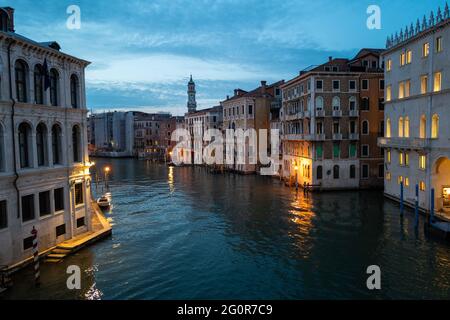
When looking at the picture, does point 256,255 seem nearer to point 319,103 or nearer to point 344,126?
point 319,103

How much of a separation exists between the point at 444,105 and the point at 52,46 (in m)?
22.2

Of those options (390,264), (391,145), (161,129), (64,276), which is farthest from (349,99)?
(161,129)

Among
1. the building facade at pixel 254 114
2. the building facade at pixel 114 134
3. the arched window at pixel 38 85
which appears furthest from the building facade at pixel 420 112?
the building facade at pixel 114 134

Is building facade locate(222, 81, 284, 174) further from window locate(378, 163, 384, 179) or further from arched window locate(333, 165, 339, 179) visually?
window locate(378, 163, 384, 179)

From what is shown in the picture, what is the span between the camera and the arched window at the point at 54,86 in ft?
58.5

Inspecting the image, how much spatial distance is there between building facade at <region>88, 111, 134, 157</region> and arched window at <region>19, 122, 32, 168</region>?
98.9 metres

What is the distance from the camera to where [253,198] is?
34875 millimetres

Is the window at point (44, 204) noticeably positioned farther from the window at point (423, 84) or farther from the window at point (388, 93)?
the window at point (388, 93)

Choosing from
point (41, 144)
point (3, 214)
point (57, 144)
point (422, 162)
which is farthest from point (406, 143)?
point (3, 214)

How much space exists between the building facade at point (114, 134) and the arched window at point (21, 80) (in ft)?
326

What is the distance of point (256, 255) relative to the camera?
1873 cm

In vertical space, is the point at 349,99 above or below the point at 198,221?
above

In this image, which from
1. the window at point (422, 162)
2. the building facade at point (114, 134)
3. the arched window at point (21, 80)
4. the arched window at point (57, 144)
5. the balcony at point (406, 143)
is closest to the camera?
the arched window at point (21, 80)
